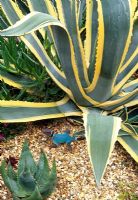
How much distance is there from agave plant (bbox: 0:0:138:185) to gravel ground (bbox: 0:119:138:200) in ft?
0.33

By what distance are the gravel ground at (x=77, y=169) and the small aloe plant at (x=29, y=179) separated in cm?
19

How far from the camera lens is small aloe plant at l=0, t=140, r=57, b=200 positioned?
179cm

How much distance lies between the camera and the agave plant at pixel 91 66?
73.5 inches

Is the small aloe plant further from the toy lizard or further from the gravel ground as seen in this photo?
the toy lizard

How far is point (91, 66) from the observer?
217 cm

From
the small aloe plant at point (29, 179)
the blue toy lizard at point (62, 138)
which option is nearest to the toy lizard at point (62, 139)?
the blue toy lizard at point (62, 138)

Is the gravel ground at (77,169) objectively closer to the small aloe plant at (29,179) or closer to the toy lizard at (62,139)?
the toy lizard at (62,139)

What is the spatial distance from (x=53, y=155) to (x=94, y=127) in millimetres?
324

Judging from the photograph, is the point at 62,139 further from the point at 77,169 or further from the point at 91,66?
the point at 91,66

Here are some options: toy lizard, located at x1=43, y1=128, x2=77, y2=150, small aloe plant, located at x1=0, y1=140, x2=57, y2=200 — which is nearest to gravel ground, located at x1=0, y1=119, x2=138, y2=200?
toy lizard, located at x1=43, y1=128, x2=77, y2=150

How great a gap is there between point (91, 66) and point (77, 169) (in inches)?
18.4

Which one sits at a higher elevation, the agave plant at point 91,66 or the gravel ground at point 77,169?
the agave plant at point 91,66

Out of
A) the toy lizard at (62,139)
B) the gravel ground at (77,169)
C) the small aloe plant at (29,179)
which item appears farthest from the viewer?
the toy lizard at (62,139)

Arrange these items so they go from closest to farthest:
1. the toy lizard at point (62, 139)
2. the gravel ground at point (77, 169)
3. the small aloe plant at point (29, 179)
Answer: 1. the small aloe plant at point (29, 179)
2. the gravel ground at point (77, 169)
3. the toy lizard at point (62, 139)
